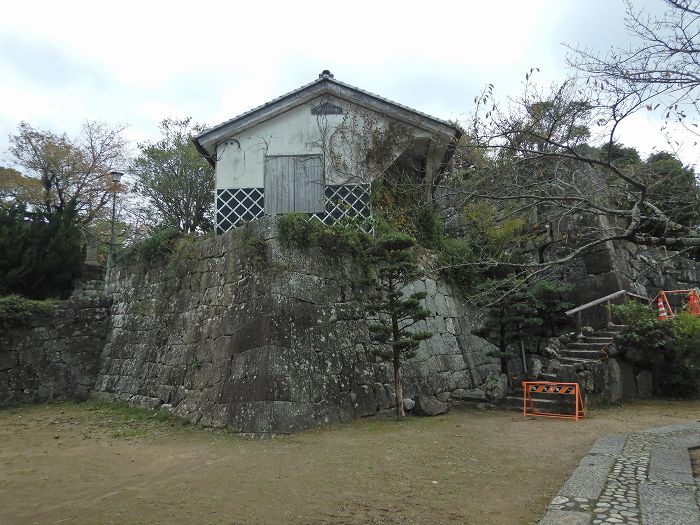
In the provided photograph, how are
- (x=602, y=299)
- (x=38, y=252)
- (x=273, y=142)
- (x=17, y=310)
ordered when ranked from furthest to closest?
(x=38, y=252)
(x=273, y=142)
(x=602, y=299)
(x=17, y=310)

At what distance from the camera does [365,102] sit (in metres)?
11.6

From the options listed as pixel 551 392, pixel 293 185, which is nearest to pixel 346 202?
pixel 293 185

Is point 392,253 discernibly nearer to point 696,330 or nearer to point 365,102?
point 365,102

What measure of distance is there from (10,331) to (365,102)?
9792 millimetres

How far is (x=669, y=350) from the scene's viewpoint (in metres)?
10.2

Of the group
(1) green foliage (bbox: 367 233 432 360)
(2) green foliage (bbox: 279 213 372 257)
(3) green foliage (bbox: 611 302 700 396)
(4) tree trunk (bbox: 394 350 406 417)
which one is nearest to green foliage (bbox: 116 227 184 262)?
(2) green foliage (bbox: 279 213 372 257)

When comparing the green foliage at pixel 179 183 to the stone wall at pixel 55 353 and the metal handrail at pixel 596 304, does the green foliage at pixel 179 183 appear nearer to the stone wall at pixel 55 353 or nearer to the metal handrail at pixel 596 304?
the stone wall at pixel 55 353

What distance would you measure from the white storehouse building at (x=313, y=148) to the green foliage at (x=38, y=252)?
6.42 m

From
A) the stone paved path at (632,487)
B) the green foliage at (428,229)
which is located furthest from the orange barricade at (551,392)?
the green foliage at (428,229)

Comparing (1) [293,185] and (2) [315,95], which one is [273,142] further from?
(2) [315,95]

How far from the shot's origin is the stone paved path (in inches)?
139

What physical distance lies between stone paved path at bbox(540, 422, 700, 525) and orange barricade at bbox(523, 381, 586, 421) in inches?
89.7

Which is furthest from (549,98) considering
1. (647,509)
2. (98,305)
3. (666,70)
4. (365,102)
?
(98,305)

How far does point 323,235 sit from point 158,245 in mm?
4476
